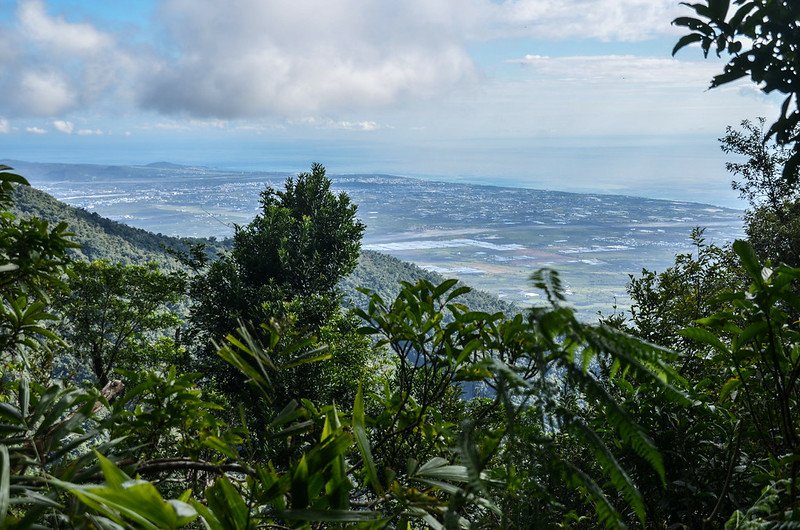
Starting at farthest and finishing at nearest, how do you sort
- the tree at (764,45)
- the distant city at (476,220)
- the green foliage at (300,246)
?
the distant city at (476,220) → the green foliage at (300,246) → the tree at (764,45)

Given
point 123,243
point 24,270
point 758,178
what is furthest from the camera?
point 123,243

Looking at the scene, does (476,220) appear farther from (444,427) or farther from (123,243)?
(444,427)

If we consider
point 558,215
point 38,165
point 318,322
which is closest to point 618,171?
point 558,215

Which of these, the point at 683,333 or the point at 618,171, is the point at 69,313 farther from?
the point at 618,171

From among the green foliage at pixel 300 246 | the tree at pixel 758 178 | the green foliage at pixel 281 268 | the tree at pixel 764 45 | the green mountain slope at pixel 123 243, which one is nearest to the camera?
the tree at pixel 764 45

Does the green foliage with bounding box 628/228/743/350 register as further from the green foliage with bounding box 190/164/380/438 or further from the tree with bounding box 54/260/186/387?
the tree with bounding box 54/260/186/387

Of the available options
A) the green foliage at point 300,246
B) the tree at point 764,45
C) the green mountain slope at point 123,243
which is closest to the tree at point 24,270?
the tree at point 764,45

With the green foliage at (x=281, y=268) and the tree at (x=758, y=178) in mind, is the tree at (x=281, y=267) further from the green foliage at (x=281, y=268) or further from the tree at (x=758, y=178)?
the tree at (x=758, y=178)

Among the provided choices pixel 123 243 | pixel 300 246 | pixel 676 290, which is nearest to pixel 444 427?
pixel 676 290
